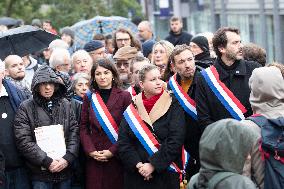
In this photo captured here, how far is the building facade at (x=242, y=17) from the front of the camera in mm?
19188

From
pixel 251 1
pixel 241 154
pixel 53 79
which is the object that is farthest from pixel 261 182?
pixel 251 1

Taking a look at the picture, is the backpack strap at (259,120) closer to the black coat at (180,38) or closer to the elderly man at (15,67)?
the elderly man at (15,67)

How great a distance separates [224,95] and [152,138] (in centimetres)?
87

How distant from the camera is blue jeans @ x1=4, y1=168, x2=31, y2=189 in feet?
29.8

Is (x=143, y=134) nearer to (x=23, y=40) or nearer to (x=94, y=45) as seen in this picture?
(x=23, y=40)

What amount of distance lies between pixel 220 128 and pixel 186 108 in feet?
11.8

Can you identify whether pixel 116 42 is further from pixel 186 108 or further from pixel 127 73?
pixel 186 108

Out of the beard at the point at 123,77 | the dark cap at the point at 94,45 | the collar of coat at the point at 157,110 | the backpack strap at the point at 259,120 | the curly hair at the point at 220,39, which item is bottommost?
the collar of coat at the point at 157,110

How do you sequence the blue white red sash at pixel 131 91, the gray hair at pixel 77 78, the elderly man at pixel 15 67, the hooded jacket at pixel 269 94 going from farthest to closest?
the elderly man at pixel 15 67 < the gray hair at pixel 77 78 < the blue white red sash at pixel 131 91 < the hooded jacket at pixel 269 94

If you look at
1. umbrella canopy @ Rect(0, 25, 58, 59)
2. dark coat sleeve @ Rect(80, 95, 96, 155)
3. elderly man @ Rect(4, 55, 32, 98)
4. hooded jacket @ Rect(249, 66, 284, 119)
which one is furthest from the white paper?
Result: hooded jacket @ Rect(249, 66, 284, 119)

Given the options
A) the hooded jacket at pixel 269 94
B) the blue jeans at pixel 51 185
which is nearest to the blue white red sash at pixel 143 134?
the blue jeans at pixel 51 185

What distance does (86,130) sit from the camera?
9.29 metres

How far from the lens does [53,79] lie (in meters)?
9.14

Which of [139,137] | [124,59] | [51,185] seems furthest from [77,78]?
[139,137]
